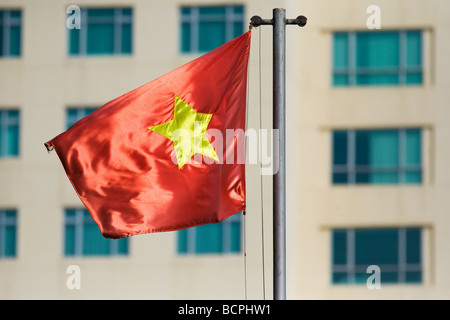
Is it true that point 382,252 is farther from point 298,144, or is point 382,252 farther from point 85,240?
point 85,240

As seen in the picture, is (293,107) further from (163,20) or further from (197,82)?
(197,82)

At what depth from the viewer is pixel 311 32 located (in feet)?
90.5

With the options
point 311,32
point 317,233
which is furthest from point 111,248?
point 311,32

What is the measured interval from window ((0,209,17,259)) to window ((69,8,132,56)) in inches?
177

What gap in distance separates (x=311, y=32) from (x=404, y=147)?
3.84 m

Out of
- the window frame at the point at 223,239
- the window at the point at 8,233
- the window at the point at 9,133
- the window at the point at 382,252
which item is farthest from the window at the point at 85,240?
the window at the point at 382,252

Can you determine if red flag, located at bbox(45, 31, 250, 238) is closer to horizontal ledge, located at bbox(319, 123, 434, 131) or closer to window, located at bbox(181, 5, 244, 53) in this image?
window, located at bbox(181, 5, 244, 53)

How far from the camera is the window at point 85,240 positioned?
27266 millimetres

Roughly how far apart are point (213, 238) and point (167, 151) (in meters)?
15.7

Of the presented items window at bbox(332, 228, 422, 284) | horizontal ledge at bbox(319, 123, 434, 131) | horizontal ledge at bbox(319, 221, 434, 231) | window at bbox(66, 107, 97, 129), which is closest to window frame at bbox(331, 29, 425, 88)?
horizontal ledge at bbox(319, 123, 434, 131)

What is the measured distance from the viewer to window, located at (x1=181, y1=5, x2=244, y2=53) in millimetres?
27125

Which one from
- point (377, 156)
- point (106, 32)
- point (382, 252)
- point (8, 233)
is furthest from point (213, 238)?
point (106, 32)

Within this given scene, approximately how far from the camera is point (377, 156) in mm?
27594

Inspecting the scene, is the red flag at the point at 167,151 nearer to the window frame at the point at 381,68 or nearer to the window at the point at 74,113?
the window at the point at 74,113
